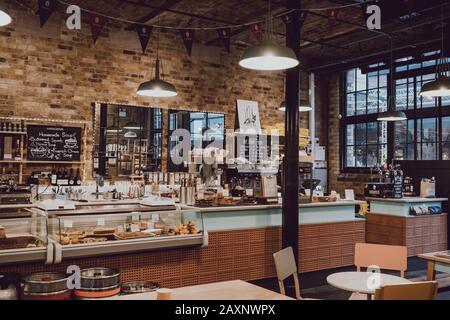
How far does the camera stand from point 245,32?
915 centimetres

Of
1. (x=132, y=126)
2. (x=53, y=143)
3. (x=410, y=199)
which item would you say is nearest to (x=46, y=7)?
(x=53, y=143)

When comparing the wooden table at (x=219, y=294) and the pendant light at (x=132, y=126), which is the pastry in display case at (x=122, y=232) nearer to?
the wooden table at (x=219, y=294)

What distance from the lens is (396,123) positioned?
10.3 m

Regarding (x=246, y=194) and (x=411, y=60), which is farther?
(x=411, y=60)

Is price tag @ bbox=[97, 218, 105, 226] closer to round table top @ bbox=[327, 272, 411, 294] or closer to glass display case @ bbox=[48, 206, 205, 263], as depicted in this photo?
glass display case @ bbox=[48, 206, 205, 263]

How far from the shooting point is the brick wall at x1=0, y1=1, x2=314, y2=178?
296 inches

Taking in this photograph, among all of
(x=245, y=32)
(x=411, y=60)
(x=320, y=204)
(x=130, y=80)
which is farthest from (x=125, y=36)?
(x=411, y=60)

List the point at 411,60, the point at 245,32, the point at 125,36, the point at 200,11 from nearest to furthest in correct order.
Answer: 1. the point at 200,11
2. the point at 125,36
3. the point at 245,32
4. the point at 411,60

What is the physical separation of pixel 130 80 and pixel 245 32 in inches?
99.9

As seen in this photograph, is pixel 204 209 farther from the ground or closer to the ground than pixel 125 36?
closer to the ground

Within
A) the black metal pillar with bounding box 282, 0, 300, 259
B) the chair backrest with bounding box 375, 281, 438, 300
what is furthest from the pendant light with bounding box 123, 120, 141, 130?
the chair backrest with bounding box 375, 281, 438, 300

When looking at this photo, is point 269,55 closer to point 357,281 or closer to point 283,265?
point 283,265
